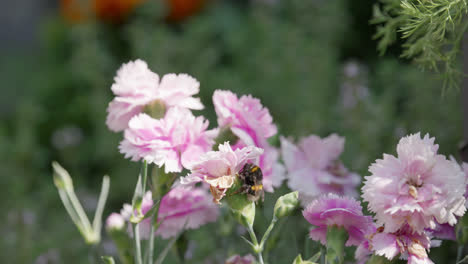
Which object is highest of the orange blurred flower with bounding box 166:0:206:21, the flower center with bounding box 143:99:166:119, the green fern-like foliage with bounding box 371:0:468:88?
the green fern-like foliage with bounding box 371:0:468:88

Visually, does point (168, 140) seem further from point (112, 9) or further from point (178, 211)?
point (112, 9)

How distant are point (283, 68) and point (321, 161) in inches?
44.3

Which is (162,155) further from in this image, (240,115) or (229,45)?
(229,45)

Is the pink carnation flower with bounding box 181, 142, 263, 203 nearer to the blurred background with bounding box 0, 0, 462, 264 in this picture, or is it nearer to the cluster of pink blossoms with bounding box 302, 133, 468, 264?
the cluster of pink blossoms with bounding box 302, 133, 468, 264

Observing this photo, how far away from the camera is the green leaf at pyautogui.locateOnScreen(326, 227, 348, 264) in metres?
0.54

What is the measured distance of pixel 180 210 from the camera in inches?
26.0

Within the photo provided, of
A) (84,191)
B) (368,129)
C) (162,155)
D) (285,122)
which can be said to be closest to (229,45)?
(285,122)

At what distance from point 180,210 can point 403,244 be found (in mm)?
264

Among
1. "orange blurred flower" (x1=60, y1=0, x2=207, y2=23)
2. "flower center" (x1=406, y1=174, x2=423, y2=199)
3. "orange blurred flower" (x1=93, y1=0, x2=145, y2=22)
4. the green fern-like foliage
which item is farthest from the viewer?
"orange blurred flower" (x1=93, y1=0, x2=145, y2=22)

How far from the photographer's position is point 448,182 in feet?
1.56

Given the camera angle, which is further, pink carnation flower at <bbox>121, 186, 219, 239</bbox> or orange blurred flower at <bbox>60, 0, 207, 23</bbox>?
orange blurred flower at <bbox>60, 0, 207, 23</bbox>

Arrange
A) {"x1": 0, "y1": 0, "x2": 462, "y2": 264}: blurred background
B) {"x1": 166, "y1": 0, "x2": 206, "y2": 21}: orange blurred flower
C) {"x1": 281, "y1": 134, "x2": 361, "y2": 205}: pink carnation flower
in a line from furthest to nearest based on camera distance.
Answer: {"x1": 166, "y1": 0, "x2": 206, "y2": 21}: orange blurred flower → {"x1": 0, "y1": 0, "x2": 462, "y2": 264}: blurred background → {"x1": 281, "y1": 134, "x2": 361, "y2": 205}: pink carnation flower

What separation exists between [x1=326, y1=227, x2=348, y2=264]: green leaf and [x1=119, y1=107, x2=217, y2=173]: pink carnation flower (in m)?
0.15

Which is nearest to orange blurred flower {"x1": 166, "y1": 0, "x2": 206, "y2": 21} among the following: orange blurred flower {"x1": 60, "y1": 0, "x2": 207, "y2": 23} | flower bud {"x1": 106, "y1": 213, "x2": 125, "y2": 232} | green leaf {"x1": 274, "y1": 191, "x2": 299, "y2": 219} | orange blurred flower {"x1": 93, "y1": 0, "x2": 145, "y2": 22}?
orange blurred flower {"x1": 60, "y1": 0, "x2": 207, "y2": 23}
